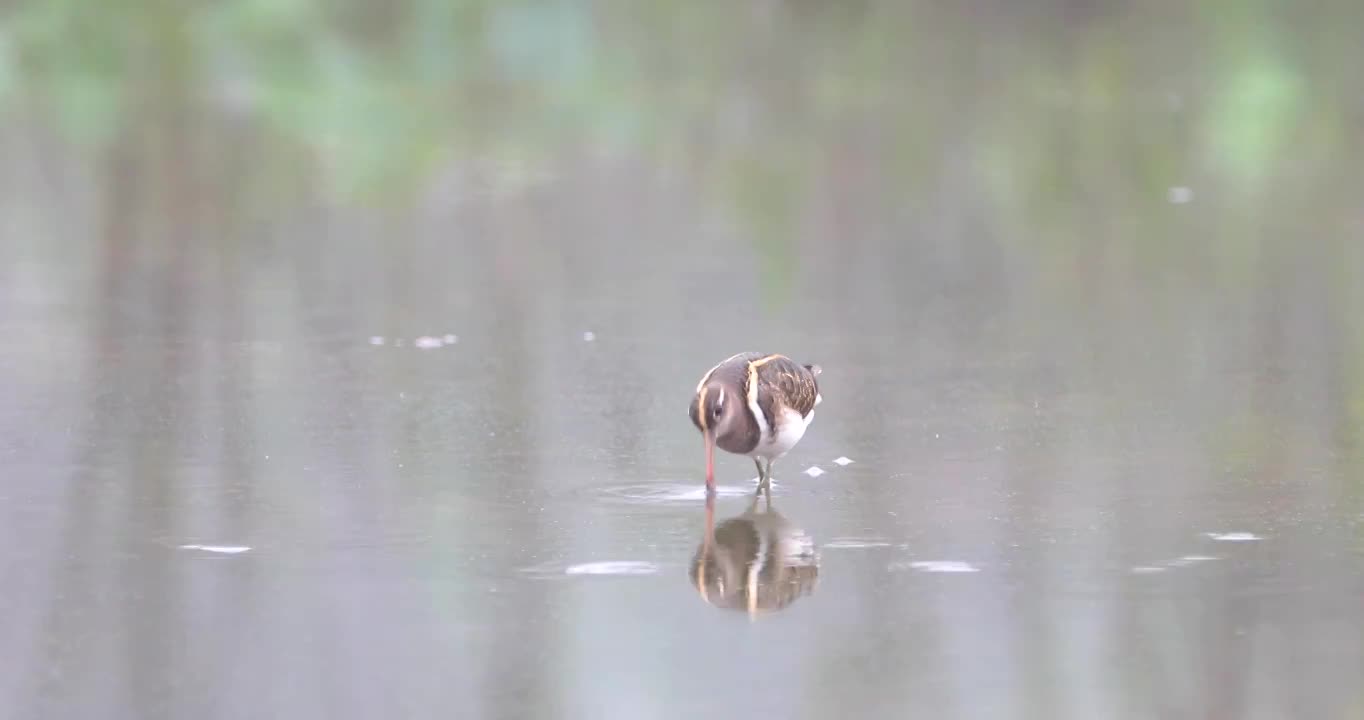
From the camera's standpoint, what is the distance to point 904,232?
46.2 feet

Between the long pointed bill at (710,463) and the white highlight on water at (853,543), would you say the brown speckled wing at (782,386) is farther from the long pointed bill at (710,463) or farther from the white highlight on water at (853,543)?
the white highlight on water at (853,543)

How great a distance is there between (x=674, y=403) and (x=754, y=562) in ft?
8.00

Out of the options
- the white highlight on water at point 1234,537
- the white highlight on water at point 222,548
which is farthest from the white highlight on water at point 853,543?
the white highlight on water at point 222,548

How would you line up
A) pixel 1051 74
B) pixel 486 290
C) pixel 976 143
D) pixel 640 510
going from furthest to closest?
pixel 1051 74 < pixel 976 143 < pixel 486 290 < pixel 640 510

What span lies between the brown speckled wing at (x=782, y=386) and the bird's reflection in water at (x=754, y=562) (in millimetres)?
368

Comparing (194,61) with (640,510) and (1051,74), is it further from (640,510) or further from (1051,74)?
(640,510)

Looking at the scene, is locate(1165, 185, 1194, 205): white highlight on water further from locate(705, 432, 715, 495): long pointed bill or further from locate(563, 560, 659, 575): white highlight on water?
locate(563, 560, 659, 575): white highlight on water

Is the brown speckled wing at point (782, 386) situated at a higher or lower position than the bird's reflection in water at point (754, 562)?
higher

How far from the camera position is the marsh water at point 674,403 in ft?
20.4

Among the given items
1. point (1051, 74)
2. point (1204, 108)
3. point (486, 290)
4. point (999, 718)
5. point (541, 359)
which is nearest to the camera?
point (999, 718)

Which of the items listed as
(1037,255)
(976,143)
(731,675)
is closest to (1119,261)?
(1037,255)

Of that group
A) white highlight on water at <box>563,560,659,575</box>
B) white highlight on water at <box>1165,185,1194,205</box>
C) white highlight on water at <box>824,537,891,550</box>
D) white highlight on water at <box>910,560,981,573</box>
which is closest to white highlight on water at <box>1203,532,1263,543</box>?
white highlight on water at <box>910,560,981,573</box>

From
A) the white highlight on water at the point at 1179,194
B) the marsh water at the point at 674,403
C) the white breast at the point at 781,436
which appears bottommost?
the white highlight on water at the point at 1179,194

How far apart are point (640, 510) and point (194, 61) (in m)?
16.4
